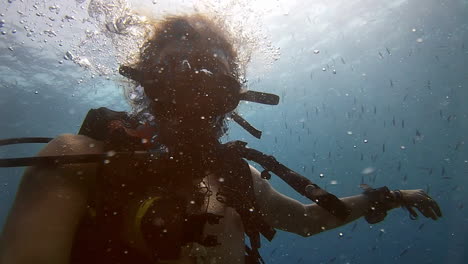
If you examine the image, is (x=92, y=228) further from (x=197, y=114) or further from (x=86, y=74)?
(x=86, y=74)

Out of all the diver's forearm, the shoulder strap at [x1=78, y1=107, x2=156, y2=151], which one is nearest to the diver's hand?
the diver's forearm

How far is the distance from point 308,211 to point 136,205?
7.57ft

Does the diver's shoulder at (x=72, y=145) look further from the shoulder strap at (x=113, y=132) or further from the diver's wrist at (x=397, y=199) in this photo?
the diver's wrist at (x=397, y=199)

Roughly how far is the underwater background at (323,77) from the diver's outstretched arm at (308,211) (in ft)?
3.42

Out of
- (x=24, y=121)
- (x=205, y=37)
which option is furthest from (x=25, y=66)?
(x=205, y=37)

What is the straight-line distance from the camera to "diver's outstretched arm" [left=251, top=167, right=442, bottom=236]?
11.2 ft

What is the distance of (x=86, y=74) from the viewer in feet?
70.9

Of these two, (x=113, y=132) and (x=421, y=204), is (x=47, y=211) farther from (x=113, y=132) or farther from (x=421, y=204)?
(x=421, y=204)

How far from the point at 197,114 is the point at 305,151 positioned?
255ft

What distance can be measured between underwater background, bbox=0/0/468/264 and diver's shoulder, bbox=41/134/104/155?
1254 mm

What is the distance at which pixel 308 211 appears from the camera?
11.7 feet

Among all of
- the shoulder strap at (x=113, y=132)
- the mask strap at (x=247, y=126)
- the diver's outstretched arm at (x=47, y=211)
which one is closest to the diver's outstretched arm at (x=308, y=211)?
the mask strap at (x=247, y=126)

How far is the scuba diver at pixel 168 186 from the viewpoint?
1821mm

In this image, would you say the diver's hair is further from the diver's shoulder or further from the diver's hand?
the diver's hand
